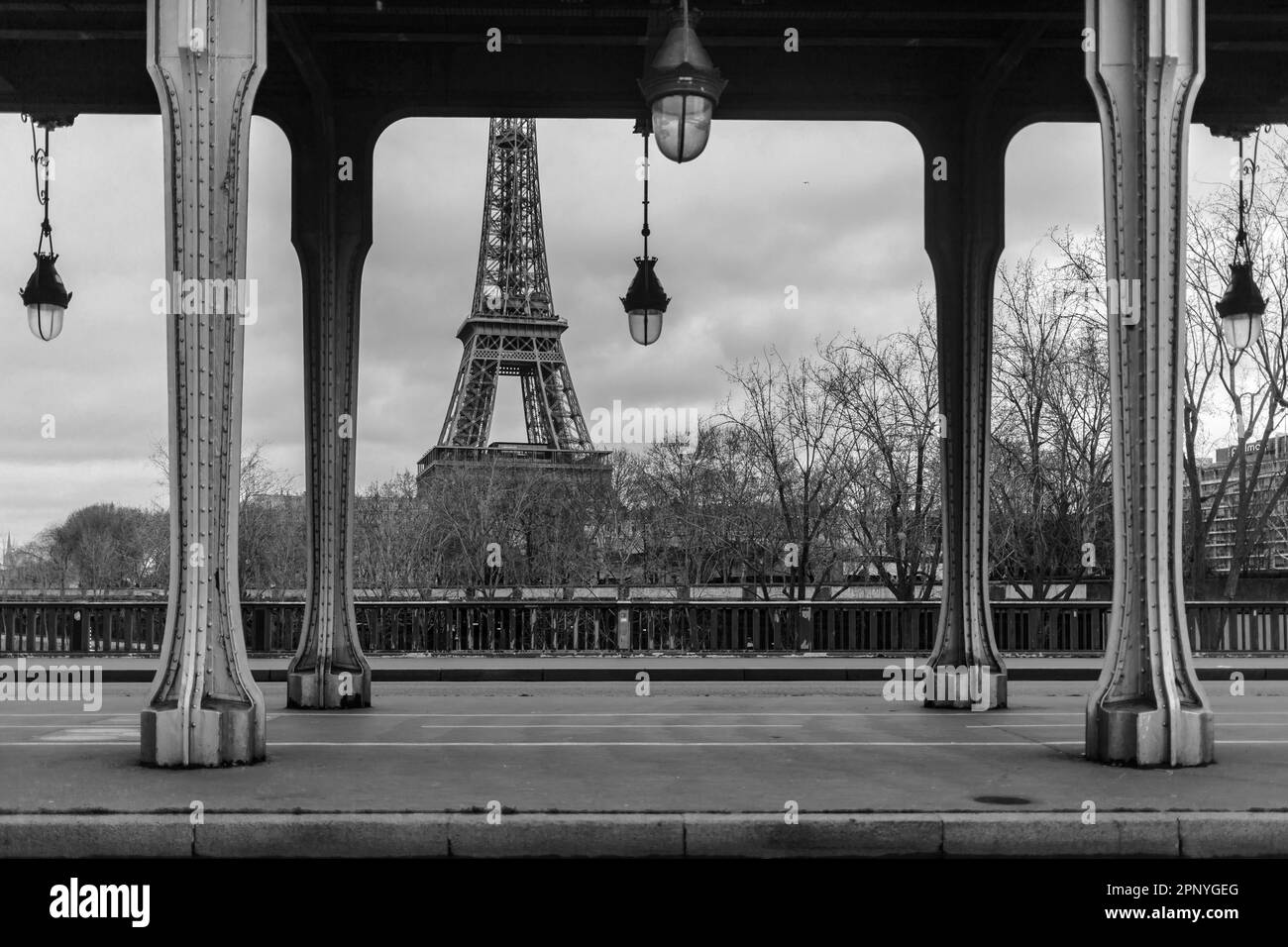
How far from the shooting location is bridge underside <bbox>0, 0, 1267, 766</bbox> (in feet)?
30.0

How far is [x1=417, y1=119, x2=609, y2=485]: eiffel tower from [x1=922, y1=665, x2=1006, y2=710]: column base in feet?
150

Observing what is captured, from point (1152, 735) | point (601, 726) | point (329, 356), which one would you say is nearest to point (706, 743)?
point (601, 726)

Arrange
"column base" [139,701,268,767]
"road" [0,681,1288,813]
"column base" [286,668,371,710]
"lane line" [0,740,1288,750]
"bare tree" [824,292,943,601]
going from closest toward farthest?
"road" [0,681,1288,813]
"column base" [139,701,268,767]
"lane line" [0,740,1288,750]
"column base" [286,668,371,710]
"bare tree" [824,292,943,601]

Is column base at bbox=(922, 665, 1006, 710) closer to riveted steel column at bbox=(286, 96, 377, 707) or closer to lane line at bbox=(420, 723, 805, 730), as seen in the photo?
lane line at bbox=(420, 723, 805, 730)

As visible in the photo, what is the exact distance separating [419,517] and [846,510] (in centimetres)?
2967

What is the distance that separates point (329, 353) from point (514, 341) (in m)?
56.2

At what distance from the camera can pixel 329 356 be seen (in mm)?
13336

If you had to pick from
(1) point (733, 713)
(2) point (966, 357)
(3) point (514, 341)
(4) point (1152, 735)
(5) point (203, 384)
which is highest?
(3) point (514, 341)

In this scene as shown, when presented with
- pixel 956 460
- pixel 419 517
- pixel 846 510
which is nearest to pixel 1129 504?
pixel 956 460

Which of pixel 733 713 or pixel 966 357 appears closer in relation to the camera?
pixel 966 357

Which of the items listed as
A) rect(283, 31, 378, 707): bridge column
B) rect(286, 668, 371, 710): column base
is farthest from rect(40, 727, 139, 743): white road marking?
rect(283, 31, 378, 707): bridge column

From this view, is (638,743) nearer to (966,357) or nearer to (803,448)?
(966,357)

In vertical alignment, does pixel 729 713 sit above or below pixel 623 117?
below

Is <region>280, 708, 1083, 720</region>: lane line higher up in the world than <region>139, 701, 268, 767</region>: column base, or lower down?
lower down
